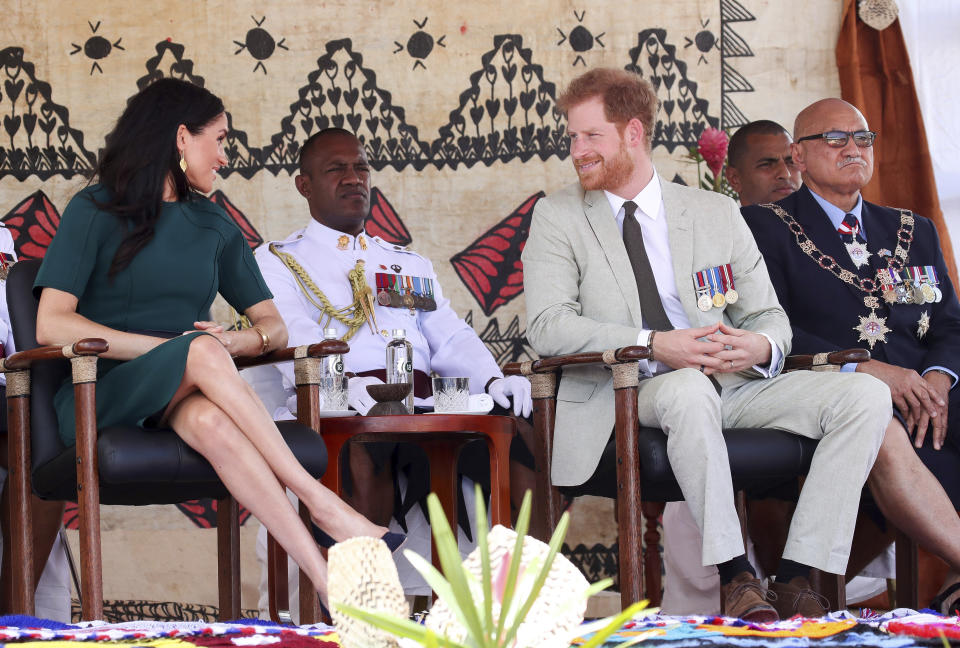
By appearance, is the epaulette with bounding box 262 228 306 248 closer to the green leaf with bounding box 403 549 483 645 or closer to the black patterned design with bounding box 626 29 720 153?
the black patterned design with bounding box 626 29 720 153

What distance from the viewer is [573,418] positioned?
311 cm

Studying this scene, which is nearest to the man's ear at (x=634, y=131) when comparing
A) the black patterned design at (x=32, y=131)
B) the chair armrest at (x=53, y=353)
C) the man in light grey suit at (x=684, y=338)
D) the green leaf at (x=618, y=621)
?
the man in light grey suit at (x=684, y=338)

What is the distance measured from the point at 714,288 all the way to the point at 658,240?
0.74ft

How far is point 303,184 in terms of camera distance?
446cm

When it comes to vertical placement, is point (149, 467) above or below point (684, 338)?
below

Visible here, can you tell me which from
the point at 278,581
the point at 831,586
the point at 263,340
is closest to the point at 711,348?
the point at 831,586

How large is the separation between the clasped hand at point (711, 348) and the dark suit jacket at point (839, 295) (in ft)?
1.27

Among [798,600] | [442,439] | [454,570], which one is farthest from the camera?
[442,439]

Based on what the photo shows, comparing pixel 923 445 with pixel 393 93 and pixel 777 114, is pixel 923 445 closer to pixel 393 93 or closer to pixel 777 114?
pixel 777 114

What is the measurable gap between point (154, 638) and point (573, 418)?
152cm

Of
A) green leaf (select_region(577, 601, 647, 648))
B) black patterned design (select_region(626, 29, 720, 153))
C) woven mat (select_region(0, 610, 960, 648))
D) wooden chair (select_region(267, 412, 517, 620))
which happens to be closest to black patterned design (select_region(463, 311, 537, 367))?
black patterned design (select_region(626, 29, 720, 153))

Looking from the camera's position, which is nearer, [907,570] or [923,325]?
[907,570]

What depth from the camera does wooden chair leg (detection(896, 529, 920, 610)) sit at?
10.2ft

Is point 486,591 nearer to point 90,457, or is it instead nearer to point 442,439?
point 90,457
